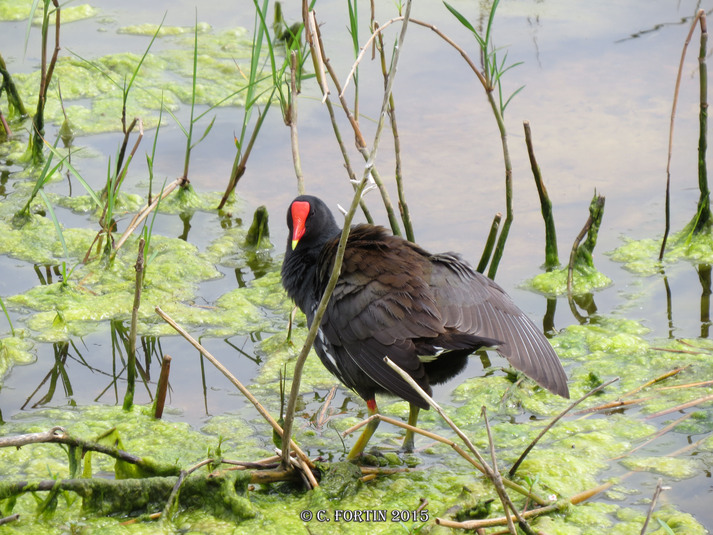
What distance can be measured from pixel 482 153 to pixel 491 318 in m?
2.54

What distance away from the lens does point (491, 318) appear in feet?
10.1

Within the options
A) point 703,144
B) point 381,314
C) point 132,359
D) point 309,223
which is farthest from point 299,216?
point 703,144

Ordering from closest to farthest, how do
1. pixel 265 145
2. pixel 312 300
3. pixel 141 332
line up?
pixel 312 300, pixel 141 332, pixel 265 145

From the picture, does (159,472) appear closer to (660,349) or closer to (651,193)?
(660,349)

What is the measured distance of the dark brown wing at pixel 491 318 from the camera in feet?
9.60

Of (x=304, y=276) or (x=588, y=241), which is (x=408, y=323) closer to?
(x=304, y=276)

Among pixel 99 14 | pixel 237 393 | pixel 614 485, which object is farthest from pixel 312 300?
pixel 99 14

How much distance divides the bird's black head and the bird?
211 mm

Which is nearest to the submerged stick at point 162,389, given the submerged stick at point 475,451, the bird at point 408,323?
the bird at point 408,323

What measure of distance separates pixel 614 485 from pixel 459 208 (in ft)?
7.54

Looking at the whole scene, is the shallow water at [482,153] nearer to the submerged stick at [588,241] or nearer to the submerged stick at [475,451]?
the submerged stick at [588,241]

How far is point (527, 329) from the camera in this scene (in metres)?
3.13

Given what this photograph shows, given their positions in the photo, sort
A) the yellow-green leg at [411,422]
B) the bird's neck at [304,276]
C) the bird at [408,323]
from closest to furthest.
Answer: the bird at [408,323]
the yellow-green leg at [411,422]
the bird's neck at [304,276]

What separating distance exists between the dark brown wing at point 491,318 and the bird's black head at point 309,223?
553 millimetres
